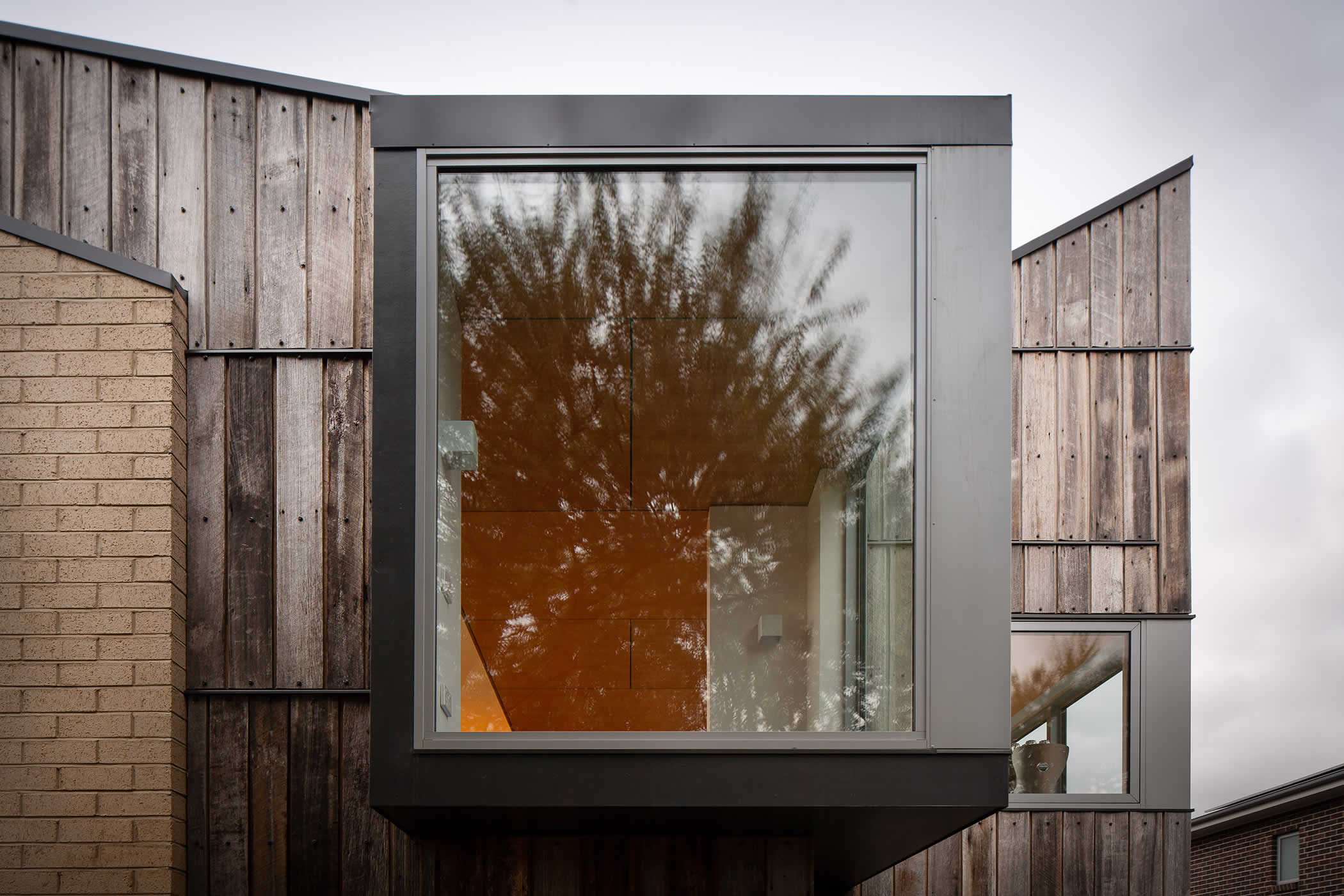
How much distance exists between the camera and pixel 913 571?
2.64 m

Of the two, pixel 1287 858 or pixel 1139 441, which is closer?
pixel 1139 441

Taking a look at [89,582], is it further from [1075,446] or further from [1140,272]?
[1140,272]

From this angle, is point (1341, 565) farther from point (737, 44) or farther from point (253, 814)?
point (253, 814)

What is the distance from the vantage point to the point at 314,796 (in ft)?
12.4

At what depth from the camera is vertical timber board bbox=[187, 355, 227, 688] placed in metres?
3.79

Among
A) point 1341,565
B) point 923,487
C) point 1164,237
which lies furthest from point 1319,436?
point 923,487

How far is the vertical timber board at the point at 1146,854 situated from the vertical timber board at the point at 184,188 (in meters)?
5.05

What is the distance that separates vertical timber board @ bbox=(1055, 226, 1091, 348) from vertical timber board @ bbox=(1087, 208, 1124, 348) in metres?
0.03

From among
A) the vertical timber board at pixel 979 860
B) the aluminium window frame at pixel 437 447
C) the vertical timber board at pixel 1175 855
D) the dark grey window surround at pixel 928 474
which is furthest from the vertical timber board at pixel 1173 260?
the aluminium window frame at pixel 437 447

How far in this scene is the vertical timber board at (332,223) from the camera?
12.9 ft

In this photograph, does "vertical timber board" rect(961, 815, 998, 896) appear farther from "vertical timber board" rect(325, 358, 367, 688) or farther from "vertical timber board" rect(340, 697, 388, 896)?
"vertical timber board" rect(325, 358, 367, 688)

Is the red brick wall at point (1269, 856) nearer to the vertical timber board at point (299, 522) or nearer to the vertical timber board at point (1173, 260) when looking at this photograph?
the vertical timber board at point (1173, 260)

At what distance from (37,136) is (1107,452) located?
5352mm

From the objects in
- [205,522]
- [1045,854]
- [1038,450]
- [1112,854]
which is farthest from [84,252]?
[1112,854]
